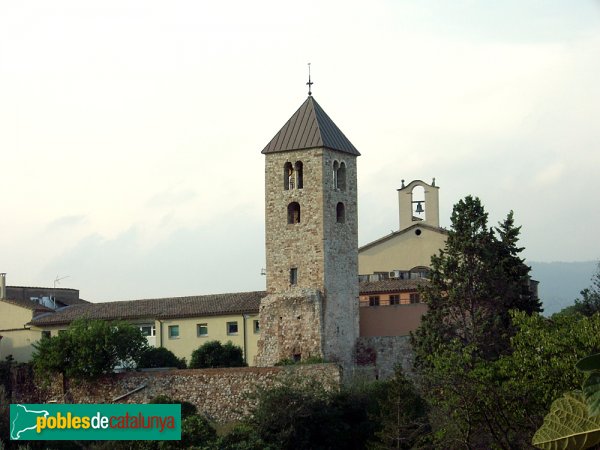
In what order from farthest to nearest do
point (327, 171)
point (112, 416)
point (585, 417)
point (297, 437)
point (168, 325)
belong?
point (168, 325) → point (327, 171) → point (297, 437) → point (112, 416) → point (585, 417)

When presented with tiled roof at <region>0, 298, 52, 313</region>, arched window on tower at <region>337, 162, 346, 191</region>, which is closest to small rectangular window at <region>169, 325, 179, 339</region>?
tiled roof at <region>0, 298, 52, 313</region>

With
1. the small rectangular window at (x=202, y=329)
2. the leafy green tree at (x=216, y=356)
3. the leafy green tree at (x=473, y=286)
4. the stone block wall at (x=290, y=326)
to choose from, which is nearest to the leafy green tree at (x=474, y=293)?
the leafy green tree at (x=473, y=286)

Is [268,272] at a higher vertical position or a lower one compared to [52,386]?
higher

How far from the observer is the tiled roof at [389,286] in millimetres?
57500

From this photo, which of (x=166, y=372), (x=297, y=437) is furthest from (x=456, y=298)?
(x=166, y=372)

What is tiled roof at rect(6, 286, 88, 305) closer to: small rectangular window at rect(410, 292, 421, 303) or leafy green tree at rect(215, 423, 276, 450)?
small rectangular window at rect(410, 292, 421, 303)

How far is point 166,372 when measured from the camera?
48188 millimetres

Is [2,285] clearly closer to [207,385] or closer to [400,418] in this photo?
[207,385]

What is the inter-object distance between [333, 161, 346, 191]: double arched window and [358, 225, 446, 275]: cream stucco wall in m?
11.4

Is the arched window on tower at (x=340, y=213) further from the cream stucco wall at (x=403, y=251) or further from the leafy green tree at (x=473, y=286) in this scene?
the cream stucco wall at (x=403, y=251)

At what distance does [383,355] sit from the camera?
50500 millimetres

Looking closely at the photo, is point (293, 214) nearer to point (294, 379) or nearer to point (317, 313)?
point (317, 313)

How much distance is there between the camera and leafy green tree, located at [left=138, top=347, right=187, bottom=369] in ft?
170

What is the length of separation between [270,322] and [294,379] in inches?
288
